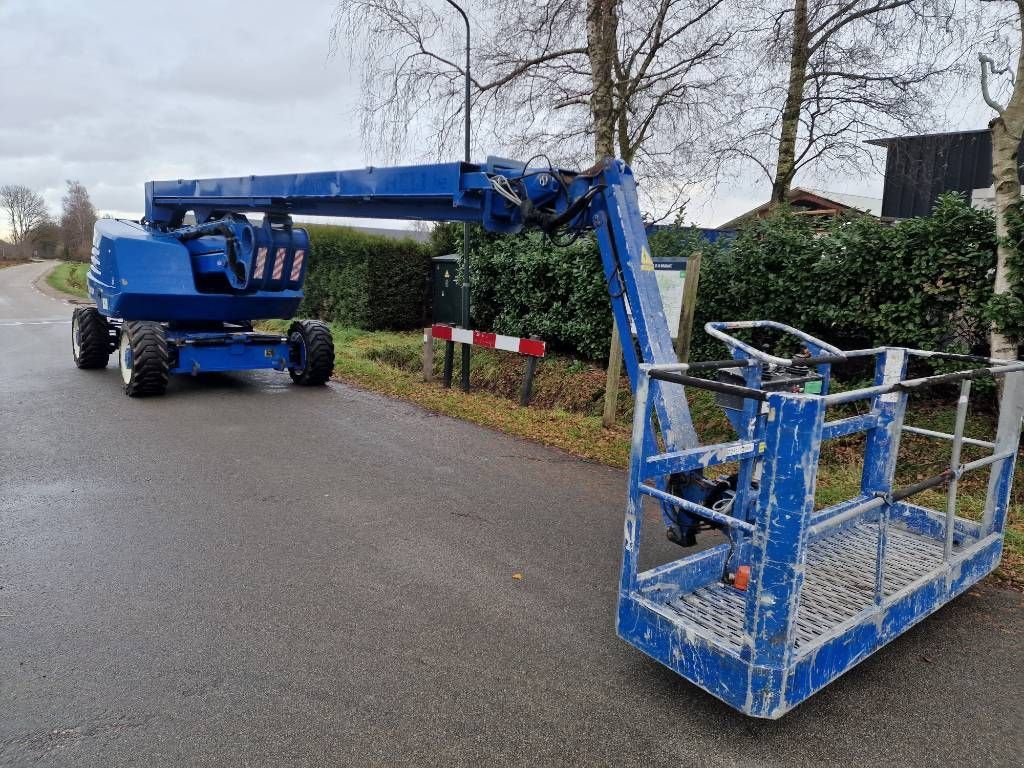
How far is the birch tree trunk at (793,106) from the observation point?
36.2 feet

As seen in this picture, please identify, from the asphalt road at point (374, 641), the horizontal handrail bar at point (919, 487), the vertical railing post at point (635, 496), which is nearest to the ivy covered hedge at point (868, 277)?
the asphalt road at point (374, 641)

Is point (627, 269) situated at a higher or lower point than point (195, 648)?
higher

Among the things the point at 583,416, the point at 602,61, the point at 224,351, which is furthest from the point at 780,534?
the point at 602,61

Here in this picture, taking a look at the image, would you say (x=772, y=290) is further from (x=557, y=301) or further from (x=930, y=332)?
(x=557, y=301)

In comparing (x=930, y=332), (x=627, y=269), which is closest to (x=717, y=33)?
(x=930, y=332)

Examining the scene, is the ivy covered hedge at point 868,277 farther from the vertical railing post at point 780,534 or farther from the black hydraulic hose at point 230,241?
the black hydraulic hose at point 230,241

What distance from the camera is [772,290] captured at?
7.77 meters

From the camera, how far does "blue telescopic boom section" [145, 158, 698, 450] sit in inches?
167

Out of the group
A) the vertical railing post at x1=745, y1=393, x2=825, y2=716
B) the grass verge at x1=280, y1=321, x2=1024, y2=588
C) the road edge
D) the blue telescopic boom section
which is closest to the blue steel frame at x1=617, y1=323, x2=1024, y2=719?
the vertical railing post at x1=745, y1=393, x2=825, y2=716

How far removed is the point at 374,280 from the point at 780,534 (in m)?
15.1

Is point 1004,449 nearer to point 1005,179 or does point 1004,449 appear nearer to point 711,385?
point 711,385

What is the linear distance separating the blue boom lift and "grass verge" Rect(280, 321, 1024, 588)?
2.63ft

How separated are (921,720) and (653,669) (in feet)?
3.59

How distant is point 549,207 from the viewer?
504 centimetres
